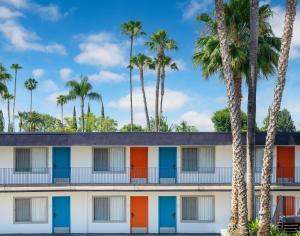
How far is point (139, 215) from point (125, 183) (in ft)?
7.33

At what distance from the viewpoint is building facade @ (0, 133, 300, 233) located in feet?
90.9

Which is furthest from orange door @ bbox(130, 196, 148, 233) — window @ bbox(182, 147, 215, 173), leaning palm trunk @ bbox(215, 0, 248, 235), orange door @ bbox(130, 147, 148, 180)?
leaning palm trunk @ bbox(215, 0, 248, 235)

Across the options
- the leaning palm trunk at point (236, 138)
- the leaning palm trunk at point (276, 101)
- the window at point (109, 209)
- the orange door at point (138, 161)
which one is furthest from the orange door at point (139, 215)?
the leaning palm trunk at point (276, 101)

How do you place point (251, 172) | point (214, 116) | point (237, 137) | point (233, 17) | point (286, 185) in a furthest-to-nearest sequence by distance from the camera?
1. point (214, 116)
2. point (286, 185)
3. point (233, 17)
4. point (251, 172)
5. point (237, 137)

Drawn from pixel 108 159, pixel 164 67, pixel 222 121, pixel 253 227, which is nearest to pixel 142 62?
pixel 164 67

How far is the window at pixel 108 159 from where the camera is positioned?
92.7 ft

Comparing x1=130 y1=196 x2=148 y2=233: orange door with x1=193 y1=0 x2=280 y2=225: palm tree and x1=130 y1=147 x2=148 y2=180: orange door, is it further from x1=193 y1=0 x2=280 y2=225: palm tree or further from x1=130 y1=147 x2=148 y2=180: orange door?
x1=193 y1=0 x2=280 y2=225: palm tree

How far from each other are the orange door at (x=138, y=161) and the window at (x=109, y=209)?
1.86 meters

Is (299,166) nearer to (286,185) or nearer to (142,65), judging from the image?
(286,185)

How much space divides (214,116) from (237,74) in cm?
5083

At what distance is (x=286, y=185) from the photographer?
27.0 m

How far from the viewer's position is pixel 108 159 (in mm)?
28312

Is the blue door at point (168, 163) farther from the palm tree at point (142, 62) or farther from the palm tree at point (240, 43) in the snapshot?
the palm tree at point (142, 62)

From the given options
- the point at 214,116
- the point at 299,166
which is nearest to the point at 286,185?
the point at 299,166
